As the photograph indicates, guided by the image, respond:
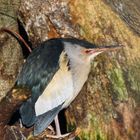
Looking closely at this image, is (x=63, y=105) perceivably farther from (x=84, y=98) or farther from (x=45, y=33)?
(x=45, y=33)

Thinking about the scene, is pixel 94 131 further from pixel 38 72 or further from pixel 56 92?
pixel 38 72

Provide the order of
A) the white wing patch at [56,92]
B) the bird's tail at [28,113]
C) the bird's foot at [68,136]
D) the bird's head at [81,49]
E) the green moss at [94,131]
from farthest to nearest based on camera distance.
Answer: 1. the green moss at [94,131]
2. the bird's foot at [68,136]
3. the bird's head at [81,49]
4. the white wing patch at [56,92]
5. the bird's tail at [28,113]

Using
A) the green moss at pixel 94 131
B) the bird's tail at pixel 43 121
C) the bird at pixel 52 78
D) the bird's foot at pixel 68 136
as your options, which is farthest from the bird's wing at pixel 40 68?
the green moss at pixel 94 131

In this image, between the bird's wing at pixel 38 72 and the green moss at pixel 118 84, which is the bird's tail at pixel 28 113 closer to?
the bird's wing at pixel 38 72

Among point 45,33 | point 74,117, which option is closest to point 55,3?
point 45,33

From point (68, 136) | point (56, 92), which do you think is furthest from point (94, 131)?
point (56, 92)
